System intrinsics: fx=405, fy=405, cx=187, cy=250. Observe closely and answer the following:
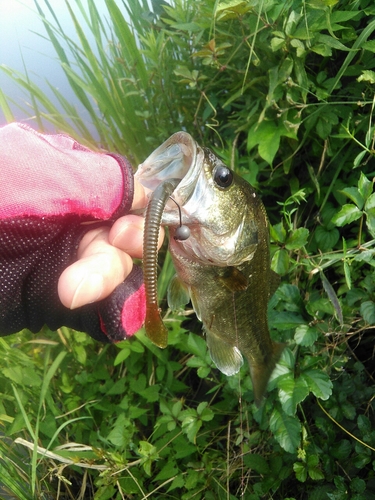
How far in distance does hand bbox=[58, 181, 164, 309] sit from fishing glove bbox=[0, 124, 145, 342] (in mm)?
46

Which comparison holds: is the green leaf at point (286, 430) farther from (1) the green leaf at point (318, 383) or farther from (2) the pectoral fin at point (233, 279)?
(2) the pectoral fin at point (233, 279)

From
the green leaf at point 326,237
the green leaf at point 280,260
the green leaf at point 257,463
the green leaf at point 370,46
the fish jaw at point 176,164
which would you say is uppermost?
the fish jaw at point 176,164

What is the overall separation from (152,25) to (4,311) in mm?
1617

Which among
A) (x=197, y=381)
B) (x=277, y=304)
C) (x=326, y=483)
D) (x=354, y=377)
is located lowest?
(x=197, y=381)

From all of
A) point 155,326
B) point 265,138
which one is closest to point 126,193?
point 155,326

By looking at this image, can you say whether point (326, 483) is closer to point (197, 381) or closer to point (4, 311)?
point (197, 381)

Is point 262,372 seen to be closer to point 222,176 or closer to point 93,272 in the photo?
point 222,176

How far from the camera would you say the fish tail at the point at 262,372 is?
1.38 meters

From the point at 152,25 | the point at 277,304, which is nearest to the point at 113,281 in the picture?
the point at 277,304

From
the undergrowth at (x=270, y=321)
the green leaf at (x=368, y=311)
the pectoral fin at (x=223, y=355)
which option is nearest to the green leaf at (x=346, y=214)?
the undergrowth at (x=270, y=321)

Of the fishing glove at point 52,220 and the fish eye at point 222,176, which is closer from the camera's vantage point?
the fishing glove at point 52,220

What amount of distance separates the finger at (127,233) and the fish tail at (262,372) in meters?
0.71

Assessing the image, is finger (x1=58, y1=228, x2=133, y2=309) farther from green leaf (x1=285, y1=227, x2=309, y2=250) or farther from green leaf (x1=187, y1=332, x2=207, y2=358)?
green leaf (x1=187, y1=332, x2=207, y2=358)

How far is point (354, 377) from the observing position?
59.8 inches
